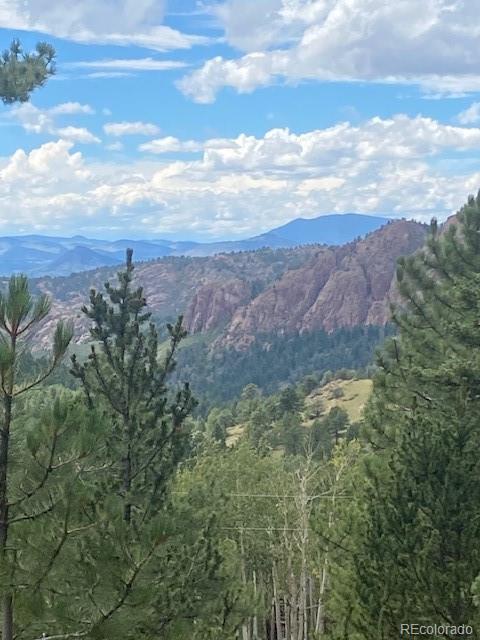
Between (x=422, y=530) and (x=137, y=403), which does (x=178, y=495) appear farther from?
(x=422, y=530)

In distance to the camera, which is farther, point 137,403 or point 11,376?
point 137,403

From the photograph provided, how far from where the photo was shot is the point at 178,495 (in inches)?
499

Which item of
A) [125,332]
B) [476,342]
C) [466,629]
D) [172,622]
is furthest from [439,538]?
[476,342]

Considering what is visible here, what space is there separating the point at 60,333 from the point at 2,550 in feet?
5.40

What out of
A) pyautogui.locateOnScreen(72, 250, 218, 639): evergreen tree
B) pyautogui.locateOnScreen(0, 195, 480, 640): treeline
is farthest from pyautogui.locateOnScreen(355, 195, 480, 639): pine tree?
pyautogui.locateOnScreen(72, 250, 218, 639): evergreen tree

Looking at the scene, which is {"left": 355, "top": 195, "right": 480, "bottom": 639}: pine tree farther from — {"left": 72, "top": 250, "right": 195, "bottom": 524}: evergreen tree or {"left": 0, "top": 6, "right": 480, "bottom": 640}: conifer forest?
{"left": 72, "top": 250, "right": 195, "bottom": 524}: evergreen tree

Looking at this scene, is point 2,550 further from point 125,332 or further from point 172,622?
point 125,332

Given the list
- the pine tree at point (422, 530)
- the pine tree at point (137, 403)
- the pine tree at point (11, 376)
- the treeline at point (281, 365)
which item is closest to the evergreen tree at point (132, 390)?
the pine tree at point (137, 403)

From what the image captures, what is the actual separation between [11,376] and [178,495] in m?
8.06

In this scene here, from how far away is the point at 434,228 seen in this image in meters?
17.1

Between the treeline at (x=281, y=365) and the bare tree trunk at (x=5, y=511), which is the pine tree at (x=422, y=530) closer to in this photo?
the bare tree trunk at (x=5, y=511)

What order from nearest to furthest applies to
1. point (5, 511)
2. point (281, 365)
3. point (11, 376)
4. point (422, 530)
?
1. point (11, 376)
2. point (5, 511)
3. point (422, 530)
4. point (281, 365)

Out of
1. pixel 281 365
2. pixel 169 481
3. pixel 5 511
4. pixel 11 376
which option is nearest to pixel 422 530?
pixel 169 481

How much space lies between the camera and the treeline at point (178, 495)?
5.30m
